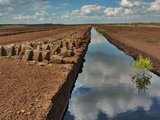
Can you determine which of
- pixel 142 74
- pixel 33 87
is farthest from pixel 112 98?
pixel 142 74

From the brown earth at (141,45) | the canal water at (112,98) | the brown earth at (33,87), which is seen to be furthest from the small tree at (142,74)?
the brown earth at (33,87)

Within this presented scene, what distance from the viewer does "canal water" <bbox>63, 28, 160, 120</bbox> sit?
1584 centimetres

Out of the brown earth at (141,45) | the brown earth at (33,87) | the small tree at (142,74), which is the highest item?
the brown earth at (33,87)

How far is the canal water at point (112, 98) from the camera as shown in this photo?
15.8 meters

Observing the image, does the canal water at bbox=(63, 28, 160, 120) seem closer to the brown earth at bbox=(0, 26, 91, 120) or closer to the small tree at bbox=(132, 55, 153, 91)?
the small tree at bbox=(132, 55, 153, 91)

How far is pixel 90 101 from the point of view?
18.6m

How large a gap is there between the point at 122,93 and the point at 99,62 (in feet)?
48.4

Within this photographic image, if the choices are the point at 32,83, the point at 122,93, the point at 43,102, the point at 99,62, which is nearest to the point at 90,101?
the point at 122,93

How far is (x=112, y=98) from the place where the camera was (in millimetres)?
19156

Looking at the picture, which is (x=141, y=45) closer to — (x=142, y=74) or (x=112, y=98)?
(x=142, y=74)

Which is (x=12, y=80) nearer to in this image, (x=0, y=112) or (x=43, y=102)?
(x=43, y=102)

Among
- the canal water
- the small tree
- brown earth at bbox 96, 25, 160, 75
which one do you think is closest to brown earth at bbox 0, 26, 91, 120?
the canal water

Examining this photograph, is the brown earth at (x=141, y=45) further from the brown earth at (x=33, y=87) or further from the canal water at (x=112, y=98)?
the brown earth at (x=33, y=87)

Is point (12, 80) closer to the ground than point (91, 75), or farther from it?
farther from it
